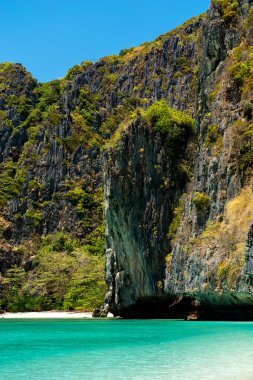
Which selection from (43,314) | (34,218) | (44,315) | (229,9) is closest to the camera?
(229,9)

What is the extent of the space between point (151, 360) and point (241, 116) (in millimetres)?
25005

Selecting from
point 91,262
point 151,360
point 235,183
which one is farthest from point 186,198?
point 151,360

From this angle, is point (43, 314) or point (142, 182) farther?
point (43, 314)

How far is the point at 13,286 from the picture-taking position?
68.5 m

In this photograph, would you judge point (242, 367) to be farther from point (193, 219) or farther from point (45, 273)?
point (45, 273)

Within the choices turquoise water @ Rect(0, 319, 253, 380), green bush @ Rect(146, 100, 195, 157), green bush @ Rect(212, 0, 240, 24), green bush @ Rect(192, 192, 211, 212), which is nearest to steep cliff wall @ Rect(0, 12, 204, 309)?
green bush @ Rect(146, 100, 195, 157)

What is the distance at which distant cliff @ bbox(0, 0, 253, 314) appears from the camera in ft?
122

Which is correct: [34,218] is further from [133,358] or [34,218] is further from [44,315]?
[133,358]

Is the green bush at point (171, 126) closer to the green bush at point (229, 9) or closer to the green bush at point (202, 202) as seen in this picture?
the green bush at point (202, 202)

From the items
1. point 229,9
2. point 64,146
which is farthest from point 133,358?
point 64,146

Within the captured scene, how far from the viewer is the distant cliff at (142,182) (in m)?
37.2

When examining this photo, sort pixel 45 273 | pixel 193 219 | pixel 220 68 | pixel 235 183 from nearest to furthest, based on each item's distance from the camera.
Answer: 1. pixel 235 183
2. pixel 193 219
3. pixel 220 68
4. pixel 45 273

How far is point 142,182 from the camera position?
4612 cm

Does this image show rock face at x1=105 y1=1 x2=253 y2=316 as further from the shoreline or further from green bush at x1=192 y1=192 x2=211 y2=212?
the shoreline
